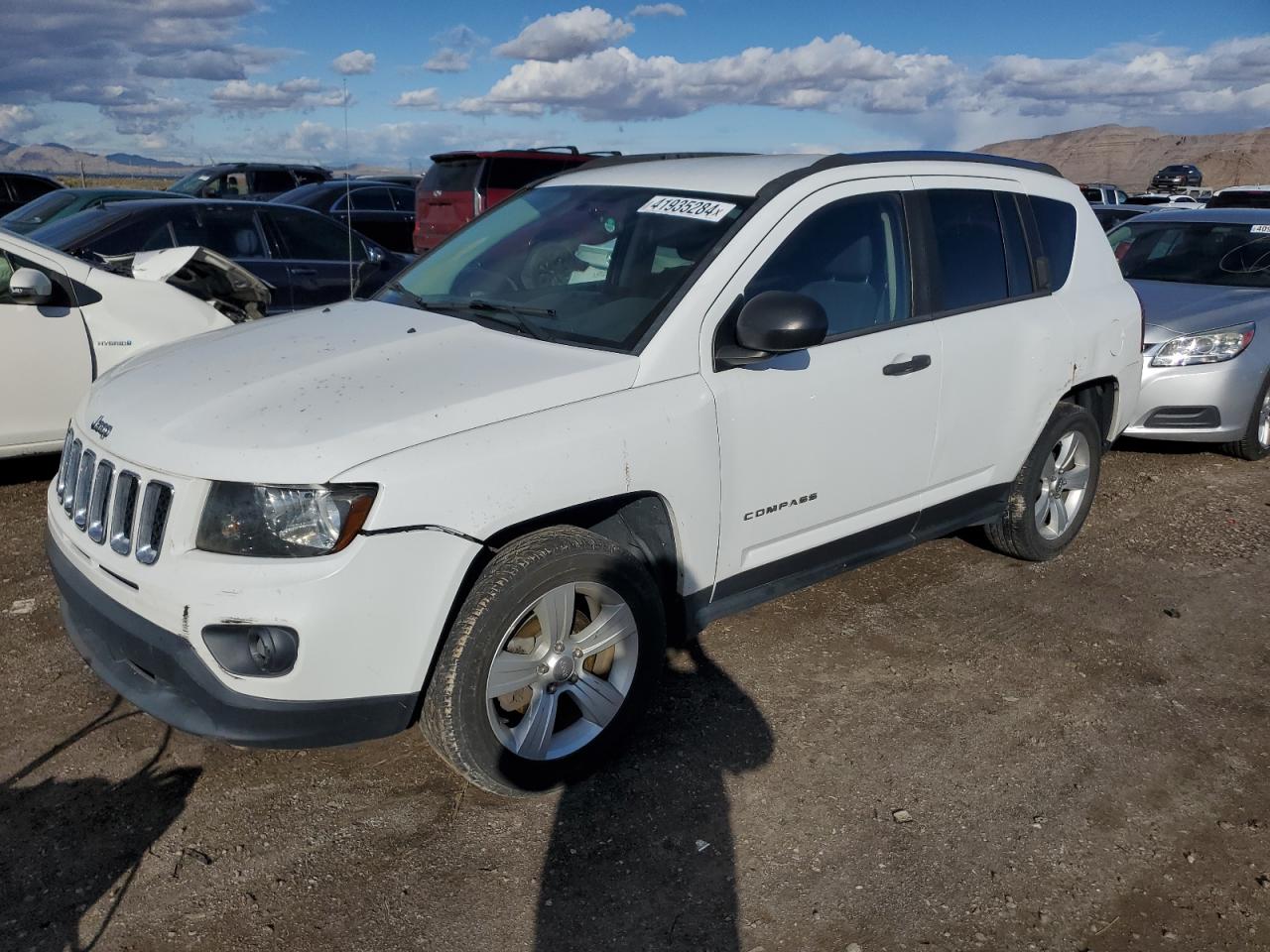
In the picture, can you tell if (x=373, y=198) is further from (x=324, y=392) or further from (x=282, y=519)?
(x=282, y=519)

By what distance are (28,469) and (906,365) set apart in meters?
5.19

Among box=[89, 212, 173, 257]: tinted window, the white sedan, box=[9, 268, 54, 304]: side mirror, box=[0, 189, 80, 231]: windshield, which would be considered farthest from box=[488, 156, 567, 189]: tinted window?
box=[9, 268, 54, 304]: side mirror

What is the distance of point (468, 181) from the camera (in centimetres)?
1273

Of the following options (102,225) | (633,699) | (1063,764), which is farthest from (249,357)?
(102,225)

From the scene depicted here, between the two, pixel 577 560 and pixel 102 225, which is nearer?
pixel 577 560

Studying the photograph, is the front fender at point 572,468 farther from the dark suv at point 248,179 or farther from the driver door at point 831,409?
the dark suv at point 248,179

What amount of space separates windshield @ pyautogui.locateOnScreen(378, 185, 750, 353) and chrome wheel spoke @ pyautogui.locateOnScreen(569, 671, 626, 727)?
3.40 feet

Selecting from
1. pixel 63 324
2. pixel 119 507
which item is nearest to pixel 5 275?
pixel 63 324

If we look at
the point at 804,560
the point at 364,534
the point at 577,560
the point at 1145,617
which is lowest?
the point at 1145,617

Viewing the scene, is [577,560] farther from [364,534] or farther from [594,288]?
[594,288]

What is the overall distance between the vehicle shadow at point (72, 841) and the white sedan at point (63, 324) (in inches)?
110

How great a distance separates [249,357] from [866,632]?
2652 millimetres

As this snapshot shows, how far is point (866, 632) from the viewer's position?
4.46 metres

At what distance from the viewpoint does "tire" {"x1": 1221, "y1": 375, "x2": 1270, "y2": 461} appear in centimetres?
698
